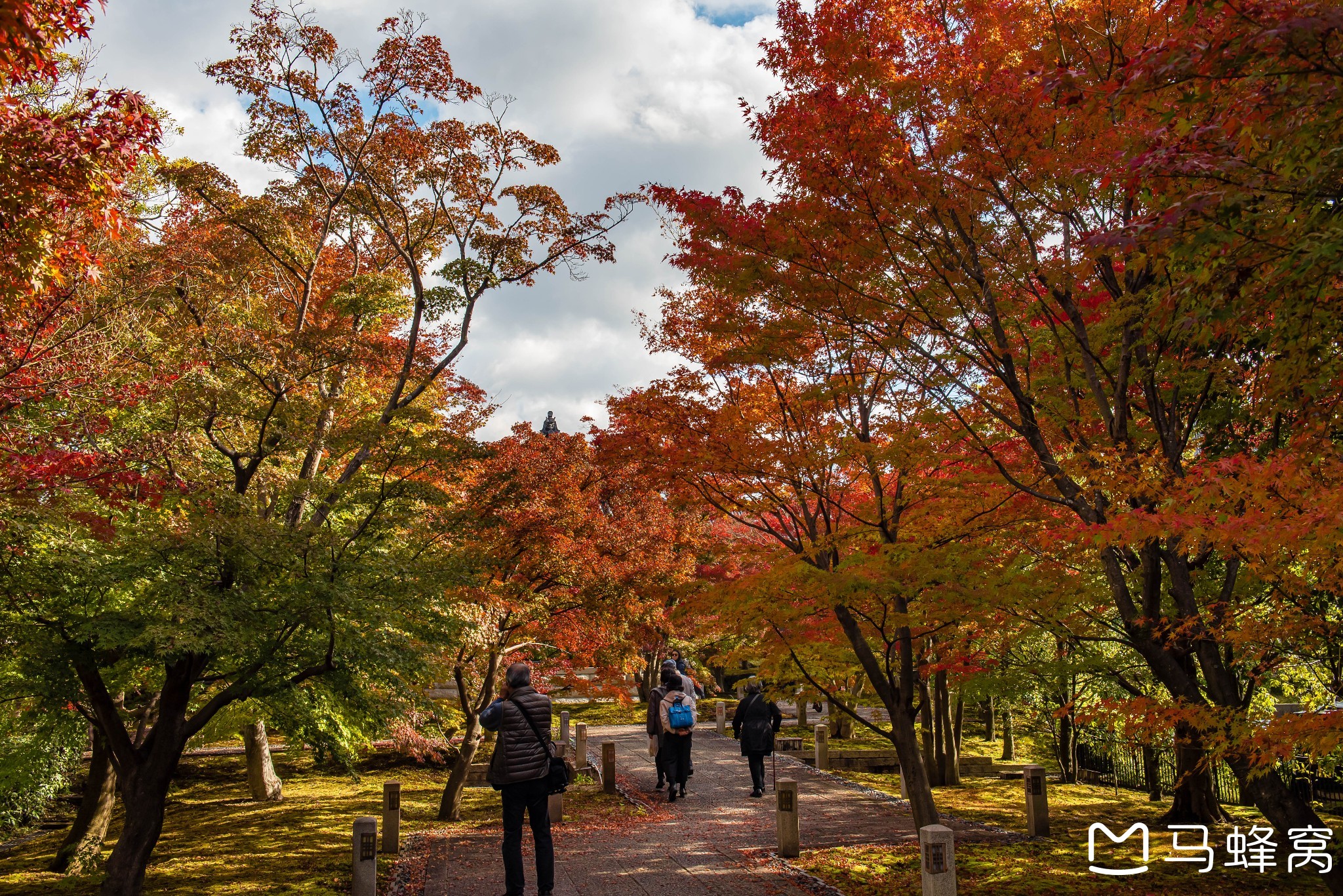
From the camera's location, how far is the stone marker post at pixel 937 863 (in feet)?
17.4

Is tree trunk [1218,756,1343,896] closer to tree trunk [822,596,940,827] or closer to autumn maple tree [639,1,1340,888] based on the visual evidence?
autumn maple tree [639,1,1340,888]

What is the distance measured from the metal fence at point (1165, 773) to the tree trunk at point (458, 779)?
9309 millimetres

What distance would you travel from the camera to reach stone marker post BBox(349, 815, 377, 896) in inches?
275

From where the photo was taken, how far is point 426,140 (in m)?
11.5

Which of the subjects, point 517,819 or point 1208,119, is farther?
point 517,819

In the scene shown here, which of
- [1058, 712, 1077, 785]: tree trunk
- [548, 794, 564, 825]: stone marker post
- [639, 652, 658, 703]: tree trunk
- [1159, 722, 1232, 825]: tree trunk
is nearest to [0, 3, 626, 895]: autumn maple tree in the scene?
[548, 794, 564, 825]: stone marker post

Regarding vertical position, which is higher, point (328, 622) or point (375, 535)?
point (375, 535)

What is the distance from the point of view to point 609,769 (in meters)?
12.9

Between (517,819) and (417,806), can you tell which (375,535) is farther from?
(417,806)

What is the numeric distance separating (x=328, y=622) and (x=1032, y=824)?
8.56 meters

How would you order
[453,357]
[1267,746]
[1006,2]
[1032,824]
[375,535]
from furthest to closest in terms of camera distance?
[453,357]
[1032,824]
[375,535]
[1006,2]
[1267,746]

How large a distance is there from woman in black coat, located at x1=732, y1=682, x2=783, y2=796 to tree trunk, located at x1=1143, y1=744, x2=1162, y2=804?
22.7 ft

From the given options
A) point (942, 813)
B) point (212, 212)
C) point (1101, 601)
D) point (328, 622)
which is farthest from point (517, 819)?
point (212, 212)

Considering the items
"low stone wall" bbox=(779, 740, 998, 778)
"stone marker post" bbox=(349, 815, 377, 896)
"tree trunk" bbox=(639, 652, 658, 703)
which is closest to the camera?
"stone marker post" bbox=(349, 815, 377, 896)
